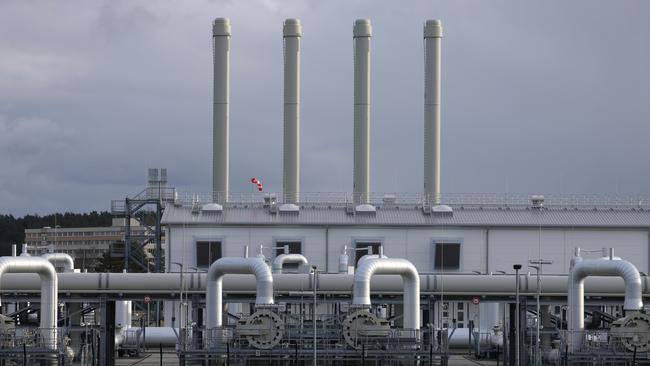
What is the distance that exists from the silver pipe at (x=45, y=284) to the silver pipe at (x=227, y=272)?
27.9 ft

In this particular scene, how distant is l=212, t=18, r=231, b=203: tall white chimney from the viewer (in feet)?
403

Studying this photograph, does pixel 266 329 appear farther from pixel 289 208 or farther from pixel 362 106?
pixel 362 106

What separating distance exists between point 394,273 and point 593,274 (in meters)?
11.1

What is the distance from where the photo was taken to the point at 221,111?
12488 centimetres

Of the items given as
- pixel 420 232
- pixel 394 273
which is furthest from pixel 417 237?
pixel 394 273

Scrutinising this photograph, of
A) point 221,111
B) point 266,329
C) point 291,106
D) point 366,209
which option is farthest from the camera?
point 291,106

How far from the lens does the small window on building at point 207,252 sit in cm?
10812

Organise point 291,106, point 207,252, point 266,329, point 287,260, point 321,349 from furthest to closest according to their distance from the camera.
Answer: point 291,106 → point 207,252 → point 287,260 → point 321,349 → point 266,329

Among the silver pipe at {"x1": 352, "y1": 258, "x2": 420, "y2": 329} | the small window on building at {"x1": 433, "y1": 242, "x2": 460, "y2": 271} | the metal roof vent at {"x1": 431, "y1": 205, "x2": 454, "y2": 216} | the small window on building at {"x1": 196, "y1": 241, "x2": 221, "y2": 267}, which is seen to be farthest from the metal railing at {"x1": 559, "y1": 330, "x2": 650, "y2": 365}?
the small window on building at {"x1": 196, "y1": 241, "x2": 221, "y2": 267}

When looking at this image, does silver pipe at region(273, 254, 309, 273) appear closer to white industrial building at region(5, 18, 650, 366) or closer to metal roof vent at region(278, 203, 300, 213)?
white industrial building at region(5, 18, 650, 366)

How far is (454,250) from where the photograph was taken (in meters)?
109

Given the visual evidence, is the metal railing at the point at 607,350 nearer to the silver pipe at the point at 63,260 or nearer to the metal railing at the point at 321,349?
the metal railing at the point at 321,349

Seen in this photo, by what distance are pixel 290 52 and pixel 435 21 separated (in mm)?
14042

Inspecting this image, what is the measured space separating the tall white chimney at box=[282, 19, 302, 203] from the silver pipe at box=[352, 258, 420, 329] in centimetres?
4809
